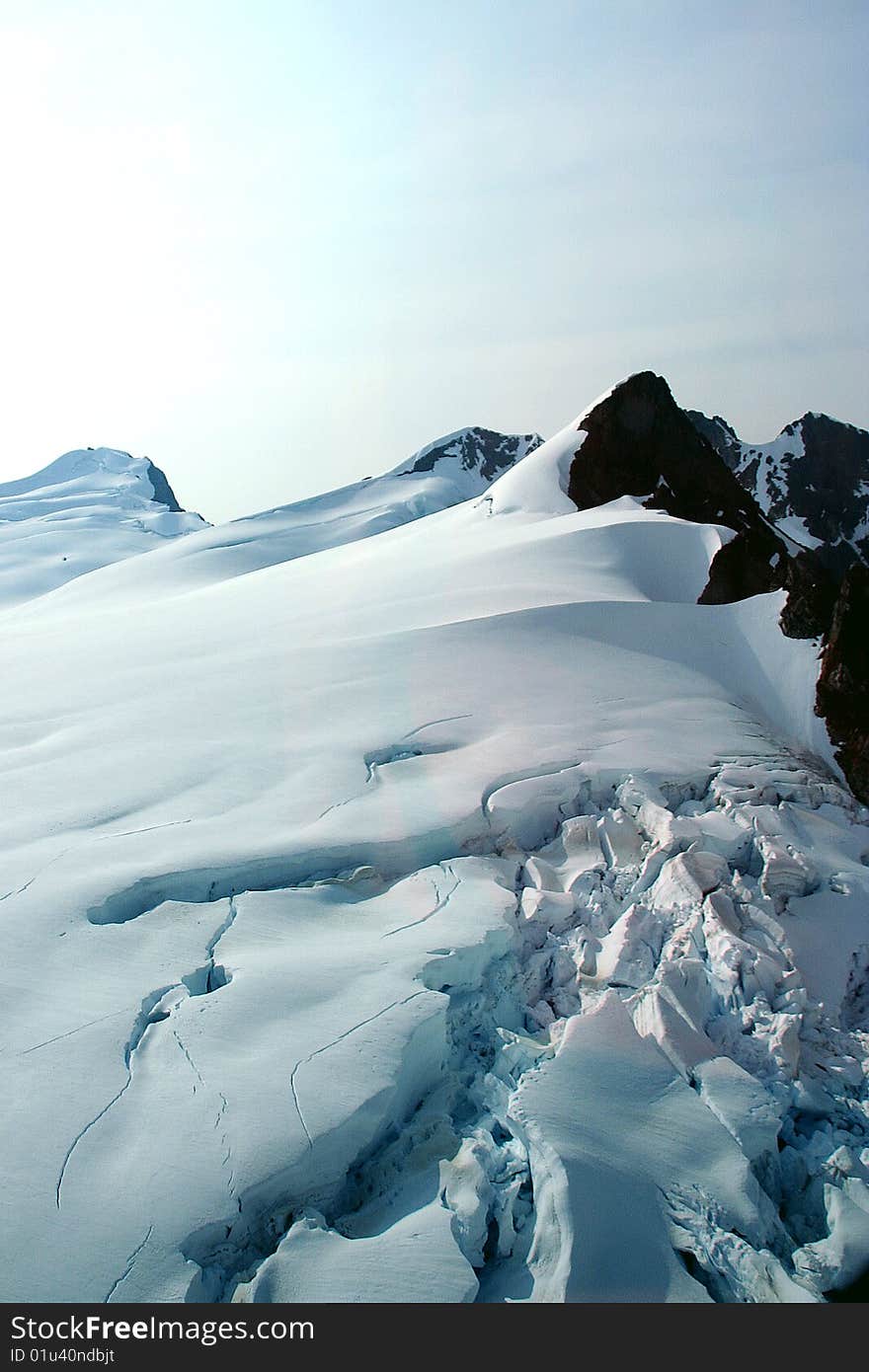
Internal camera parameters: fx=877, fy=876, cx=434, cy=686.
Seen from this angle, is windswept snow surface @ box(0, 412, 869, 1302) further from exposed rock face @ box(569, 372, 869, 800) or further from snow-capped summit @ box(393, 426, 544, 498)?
snow-capped summit @ box(393, 426, 544, 498)

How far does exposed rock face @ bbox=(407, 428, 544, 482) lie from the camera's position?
45.3 metres

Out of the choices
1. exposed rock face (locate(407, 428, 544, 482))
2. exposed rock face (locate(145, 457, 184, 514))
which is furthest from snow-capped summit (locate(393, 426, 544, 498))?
exposed rock face (locate(145, 457, 184, 514))

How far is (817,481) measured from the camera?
46.0 m

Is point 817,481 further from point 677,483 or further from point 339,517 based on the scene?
point 677,483

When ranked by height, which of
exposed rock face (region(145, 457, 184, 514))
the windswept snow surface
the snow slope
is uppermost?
exposed rock face (region(145, 457, 184, 514))

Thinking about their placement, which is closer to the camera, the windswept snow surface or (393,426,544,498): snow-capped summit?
the windswept snow surface

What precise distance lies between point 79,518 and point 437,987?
4931 cm

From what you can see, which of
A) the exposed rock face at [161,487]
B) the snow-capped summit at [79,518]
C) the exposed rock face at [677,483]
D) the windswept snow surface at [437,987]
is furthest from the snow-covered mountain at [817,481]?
the windswept snow surface at [437,987]

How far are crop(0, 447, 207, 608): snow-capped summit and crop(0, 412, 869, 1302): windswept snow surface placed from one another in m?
30.2

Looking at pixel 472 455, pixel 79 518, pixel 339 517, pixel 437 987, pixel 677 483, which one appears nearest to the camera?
pixel 437 987

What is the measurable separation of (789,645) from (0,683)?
8462 mm

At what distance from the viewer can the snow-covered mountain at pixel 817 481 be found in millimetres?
45125

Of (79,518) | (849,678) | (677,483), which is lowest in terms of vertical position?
(849,678)

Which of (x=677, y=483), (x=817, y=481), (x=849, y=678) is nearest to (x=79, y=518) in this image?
(x=817, y=481)
